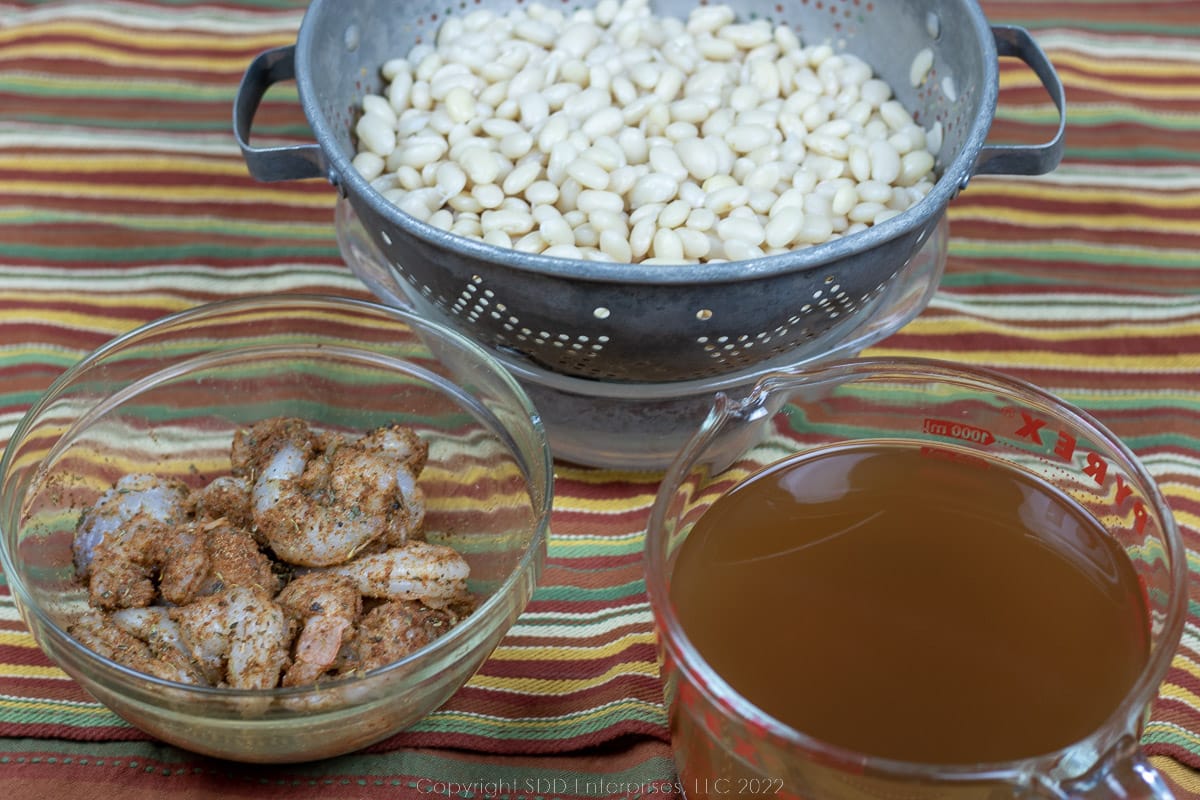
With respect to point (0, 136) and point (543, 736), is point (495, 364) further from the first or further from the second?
point (0, 136)

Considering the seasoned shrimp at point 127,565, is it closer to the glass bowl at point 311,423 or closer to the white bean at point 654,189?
the glass bowl at point 311,423

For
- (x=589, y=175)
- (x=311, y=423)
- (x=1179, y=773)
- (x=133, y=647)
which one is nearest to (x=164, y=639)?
(x=133, y=647)

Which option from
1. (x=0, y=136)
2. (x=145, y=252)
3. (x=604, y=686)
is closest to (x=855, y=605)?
(x=604, y=686)

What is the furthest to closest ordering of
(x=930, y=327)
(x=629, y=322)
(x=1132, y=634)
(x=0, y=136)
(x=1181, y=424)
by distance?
(x=0, y=136) < (x=930, y=327) < (x=1181, y=424) < (x=629, y=322) < (x=1132, y=634)

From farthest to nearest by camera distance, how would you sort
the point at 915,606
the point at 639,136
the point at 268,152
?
the point at 639,136 < the point at 268,152 < the point at 915,606

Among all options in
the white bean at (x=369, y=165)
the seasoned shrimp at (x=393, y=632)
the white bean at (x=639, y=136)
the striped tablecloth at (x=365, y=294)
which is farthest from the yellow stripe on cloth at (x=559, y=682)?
the white bean at (x=369, y=165)

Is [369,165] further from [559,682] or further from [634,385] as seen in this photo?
[559,682]

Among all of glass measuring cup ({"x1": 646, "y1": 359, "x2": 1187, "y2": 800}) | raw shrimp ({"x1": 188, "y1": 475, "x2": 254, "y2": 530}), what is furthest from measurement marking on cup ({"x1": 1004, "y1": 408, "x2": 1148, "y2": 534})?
Answer: raw shrimp ({"x1": 188, "y1": 475, "x2": 254, "y2": 530})
